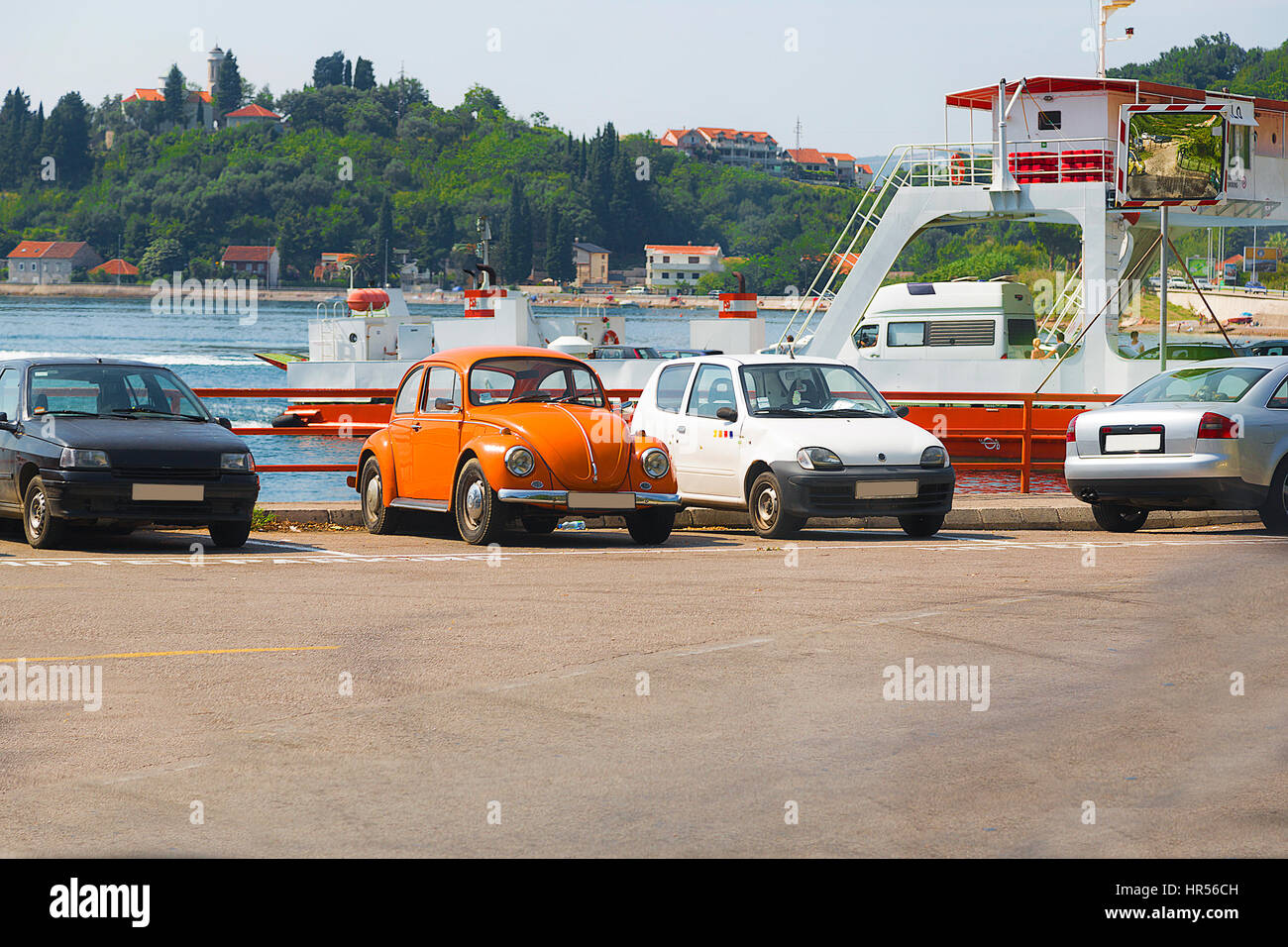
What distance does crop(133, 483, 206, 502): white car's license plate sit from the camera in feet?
42.3

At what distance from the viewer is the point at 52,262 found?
7023 inches

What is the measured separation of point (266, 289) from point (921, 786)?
168769 mm

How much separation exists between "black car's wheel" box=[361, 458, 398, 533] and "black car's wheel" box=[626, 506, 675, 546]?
249cm

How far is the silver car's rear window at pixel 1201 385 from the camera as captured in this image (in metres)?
14.8

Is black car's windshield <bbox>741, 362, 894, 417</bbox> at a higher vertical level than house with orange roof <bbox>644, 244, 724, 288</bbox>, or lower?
lower

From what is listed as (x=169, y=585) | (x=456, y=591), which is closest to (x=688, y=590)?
(x=456, y=591)

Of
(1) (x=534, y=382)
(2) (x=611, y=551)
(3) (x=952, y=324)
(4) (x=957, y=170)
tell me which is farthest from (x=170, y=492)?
(4) (x=957, y=170)

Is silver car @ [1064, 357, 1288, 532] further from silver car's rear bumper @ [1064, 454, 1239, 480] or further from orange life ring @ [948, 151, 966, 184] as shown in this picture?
orange life ring @ [948, 151, 966, 184]

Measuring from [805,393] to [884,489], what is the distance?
1.56 meters

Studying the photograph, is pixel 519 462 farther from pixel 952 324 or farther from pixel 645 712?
pixel 952 324

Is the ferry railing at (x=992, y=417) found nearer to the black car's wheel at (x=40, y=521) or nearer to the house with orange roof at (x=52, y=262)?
the black car's wheel at (x=40, y=521)

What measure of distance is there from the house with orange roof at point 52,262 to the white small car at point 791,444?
173467mm

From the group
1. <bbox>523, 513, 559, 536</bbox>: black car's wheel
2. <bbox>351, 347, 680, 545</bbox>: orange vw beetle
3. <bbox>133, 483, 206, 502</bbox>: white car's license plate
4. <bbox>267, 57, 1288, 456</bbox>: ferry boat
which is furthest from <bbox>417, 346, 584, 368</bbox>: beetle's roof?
<bbox>267, 57, 1288, 456</bbox>: ferry boat

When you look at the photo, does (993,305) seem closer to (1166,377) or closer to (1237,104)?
(1237,104)
